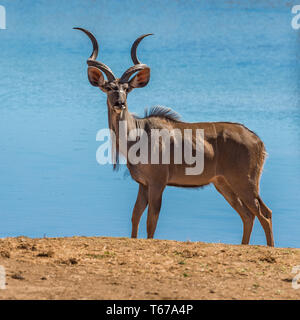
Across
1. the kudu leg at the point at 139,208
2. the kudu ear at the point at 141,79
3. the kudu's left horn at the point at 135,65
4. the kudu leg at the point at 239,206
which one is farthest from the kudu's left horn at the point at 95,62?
the kudu leg at the point at 239,206

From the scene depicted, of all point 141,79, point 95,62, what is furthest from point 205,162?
point 95,62

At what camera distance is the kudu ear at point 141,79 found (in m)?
11.5

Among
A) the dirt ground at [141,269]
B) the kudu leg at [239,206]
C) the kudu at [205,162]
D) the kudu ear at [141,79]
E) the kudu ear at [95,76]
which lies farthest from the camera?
the kudu leg at [239,206]

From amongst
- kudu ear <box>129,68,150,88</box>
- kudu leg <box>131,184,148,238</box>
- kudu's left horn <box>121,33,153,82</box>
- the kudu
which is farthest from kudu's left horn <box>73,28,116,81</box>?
kudu leg <box>131,184,148,238</box>

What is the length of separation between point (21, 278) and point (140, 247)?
87.4 inches

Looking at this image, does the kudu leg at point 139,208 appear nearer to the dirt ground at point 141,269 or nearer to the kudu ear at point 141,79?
the dirt ground at point 141,269

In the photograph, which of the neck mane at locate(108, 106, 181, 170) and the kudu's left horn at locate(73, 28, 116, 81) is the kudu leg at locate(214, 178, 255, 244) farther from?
the kudu's left horn at locate(73, 28, 116, 81)

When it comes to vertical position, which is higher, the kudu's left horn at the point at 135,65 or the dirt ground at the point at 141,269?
the kudu's left horn at the point at 135,65

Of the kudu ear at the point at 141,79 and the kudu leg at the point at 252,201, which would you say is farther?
the kudu leg at the point at 252,201

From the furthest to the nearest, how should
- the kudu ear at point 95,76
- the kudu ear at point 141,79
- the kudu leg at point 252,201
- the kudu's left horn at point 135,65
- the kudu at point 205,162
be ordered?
the kudu leg at point 252,201 → the kudu ear at point 141,79 → the kudu's left horn at point 135,65 → the kudu ear at point 95,76 → the kudu at point 205,162
